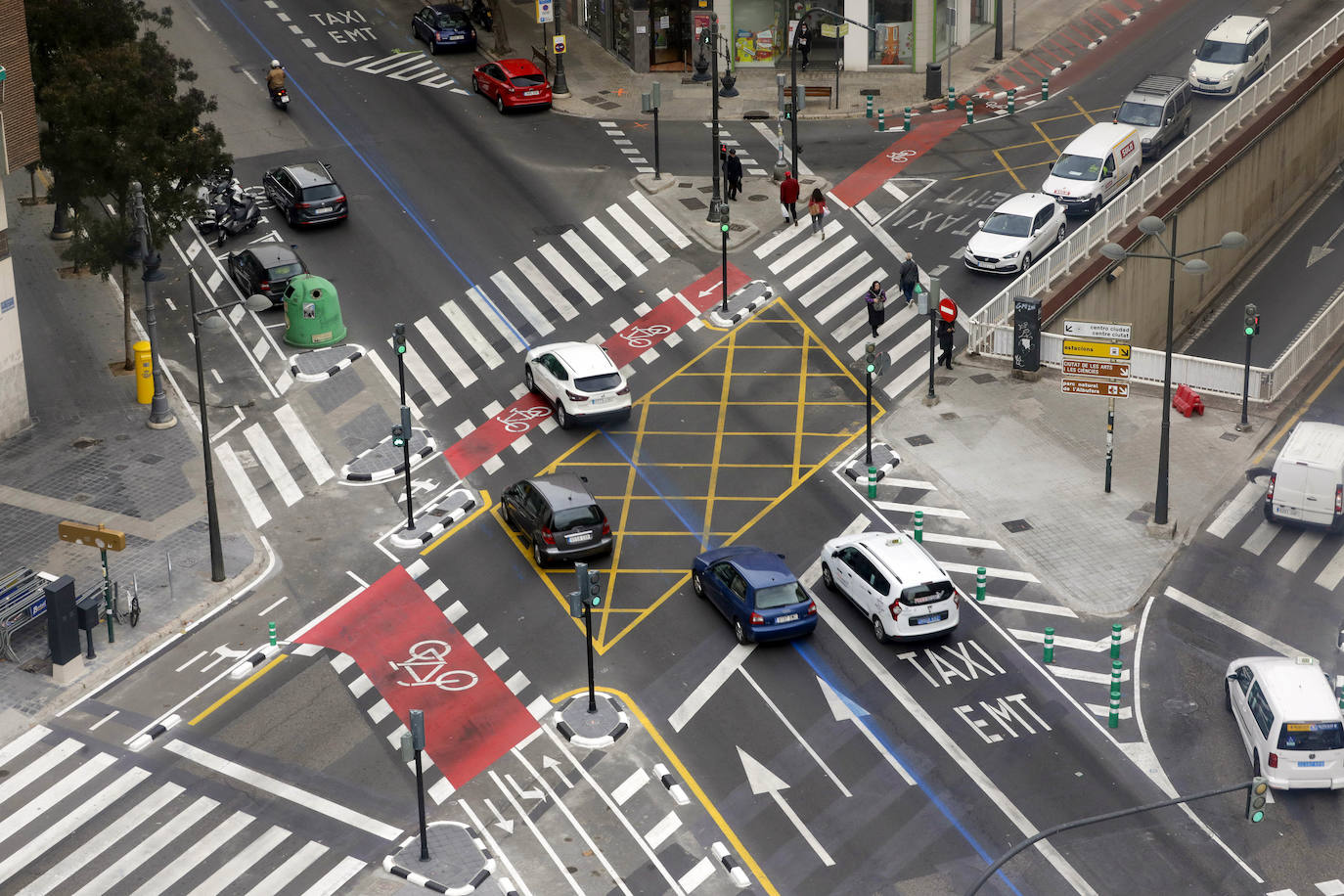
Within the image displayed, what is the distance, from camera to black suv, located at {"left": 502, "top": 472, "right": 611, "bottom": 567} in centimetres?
3838

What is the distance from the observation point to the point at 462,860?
99.4ft

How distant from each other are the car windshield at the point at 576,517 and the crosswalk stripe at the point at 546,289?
41.2 feet

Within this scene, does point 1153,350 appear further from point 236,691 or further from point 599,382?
point 236,691

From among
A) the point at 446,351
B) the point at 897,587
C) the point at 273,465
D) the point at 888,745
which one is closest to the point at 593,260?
the point at 446,351

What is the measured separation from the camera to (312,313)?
4844 centimetres

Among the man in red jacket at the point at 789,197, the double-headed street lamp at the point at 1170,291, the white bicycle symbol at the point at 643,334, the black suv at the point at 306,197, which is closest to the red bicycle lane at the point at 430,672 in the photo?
the white bicycle symbol at the point at 643,334

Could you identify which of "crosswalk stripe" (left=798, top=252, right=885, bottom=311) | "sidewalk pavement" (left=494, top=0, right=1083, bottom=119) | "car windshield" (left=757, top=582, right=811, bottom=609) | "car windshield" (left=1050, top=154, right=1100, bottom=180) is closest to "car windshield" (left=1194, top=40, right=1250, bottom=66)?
"sidewalk pavement" (left=494, top=0, right=1083, bottom=119)

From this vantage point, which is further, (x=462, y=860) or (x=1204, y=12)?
(x=1204, y=12)

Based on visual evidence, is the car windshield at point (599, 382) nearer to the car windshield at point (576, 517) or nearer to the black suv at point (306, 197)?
the car windshield at point (576, 517)

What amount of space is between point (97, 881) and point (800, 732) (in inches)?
498

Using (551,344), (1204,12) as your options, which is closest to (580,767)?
(551,344)

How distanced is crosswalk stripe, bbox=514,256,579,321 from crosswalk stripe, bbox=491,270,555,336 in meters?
0.54

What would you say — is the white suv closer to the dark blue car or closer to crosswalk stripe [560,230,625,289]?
crosswalk stripe [560,230,625,289]

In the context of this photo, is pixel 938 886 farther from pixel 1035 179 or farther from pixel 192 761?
pixel 1035 179
